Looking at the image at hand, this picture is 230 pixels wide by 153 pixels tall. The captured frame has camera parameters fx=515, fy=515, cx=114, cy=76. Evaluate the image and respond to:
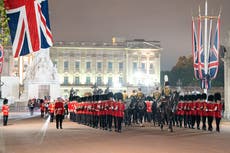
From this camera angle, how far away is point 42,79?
2963 inches

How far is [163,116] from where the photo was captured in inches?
978

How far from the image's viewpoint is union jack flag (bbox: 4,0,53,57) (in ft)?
35.6

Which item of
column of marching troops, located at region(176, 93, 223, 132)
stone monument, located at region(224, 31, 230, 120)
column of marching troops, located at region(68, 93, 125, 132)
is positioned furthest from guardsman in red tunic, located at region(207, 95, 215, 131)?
stone monument, located at region(224, 31, 230, 120)

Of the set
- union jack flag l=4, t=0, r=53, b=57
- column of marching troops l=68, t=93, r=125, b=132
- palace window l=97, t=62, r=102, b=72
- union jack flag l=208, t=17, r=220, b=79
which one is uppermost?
palace window l=97, t=62, r=102, b=72

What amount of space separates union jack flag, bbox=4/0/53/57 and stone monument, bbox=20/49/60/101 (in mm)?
63659

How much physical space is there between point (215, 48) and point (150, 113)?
650cm

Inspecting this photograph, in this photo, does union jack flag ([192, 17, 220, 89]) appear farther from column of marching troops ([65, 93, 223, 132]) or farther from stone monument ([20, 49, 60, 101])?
stone monument ([20, 49, 60, 101])

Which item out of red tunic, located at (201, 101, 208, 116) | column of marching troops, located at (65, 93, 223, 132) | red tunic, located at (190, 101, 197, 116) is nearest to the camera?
column of marching troops, located at (65, 93, 223, 132)

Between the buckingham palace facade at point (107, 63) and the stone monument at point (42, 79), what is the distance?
215ft

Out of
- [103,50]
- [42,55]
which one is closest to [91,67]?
[103,50]

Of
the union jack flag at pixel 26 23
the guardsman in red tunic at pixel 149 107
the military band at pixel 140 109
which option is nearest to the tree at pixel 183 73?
the guardsman in red tunic at pixel 149 107

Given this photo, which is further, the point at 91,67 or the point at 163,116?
the point at 91,67

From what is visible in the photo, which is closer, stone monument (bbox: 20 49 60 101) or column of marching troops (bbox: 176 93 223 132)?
column of marching troops (bbox: 176 93 223 132)

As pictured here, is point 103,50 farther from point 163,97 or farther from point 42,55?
point 163,97
